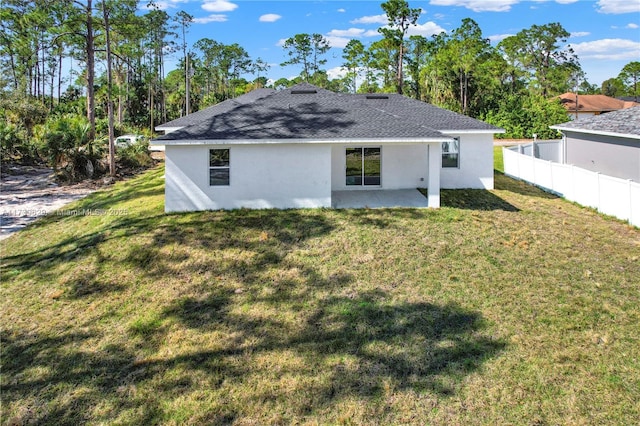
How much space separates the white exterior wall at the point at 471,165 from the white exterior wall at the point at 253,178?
600 cm

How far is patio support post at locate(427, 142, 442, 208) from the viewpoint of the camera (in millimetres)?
14383

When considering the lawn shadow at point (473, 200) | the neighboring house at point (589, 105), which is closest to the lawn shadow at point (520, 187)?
the lawn shadow at point (473, 200)

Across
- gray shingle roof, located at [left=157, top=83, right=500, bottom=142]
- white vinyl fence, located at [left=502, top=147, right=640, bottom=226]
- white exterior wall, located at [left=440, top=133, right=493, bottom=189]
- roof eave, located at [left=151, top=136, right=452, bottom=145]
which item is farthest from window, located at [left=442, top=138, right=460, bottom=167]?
white vinyl fence, located at [left=502, top=147, right=640, bottom=226]

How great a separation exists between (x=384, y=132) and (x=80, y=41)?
19.1 m

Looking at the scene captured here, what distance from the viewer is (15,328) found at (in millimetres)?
9008

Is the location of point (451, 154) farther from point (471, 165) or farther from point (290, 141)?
point (290, 141)

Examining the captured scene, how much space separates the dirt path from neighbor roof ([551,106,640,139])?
21326mm

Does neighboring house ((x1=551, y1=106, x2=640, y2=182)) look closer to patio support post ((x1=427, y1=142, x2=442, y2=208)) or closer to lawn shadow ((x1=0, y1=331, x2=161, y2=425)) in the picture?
patio support post ((x1=427, y1=142, x2=442, y2=208))

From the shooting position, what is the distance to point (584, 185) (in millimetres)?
17094

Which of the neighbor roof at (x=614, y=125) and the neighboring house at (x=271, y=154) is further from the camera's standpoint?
the neighbor roof at (x=614, y=125)

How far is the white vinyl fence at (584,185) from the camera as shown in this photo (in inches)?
575

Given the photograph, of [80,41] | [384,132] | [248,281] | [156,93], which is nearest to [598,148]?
[384,132]

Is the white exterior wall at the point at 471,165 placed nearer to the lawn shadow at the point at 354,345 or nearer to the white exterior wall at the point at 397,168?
the white exterior wall at the point at 397,168

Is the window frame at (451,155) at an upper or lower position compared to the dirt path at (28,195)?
Answer: upper
